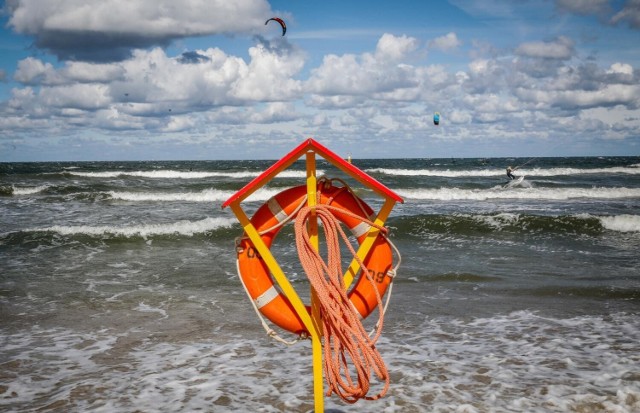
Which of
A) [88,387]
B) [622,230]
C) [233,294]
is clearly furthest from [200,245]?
[622,230]

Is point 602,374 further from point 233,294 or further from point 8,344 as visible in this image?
point 8,344

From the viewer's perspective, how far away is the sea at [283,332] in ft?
14.4

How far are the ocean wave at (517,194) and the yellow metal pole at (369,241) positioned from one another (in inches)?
884

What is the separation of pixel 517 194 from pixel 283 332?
22756 millimetres

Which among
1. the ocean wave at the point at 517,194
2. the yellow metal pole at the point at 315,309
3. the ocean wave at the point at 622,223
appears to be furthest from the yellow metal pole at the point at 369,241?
the ocean wave at the point at 517,194

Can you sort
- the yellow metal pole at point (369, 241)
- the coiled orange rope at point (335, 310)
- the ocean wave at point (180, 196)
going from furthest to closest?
the ocean wave at point (180, 196)
the yellow metal pole at point (369, 241)
the coiled orange rope at point (335, 310)

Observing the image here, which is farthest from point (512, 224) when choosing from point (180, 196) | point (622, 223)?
point (180, 196)

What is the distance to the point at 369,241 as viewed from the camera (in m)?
3.22

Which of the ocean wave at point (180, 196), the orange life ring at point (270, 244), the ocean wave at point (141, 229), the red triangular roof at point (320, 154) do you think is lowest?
the ocean wave at point (141, 229)

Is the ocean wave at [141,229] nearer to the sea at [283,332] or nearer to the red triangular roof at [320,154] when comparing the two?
the sea at [283,332]

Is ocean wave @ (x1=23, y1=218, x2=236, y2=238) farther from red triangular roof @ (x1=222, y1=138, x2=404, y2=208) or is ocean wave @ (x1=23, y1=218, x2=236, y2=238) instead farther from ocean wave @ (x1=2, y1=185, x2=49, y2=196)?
ocean wave @ (x1=2, y1=185, x2=49, y2=196)

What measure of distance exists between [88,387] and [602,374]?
449 centimetres

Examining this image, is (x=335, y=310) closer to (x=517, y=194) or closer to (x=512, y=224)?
(x=512, y=224)

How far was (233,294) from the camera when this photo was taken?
312 inches
